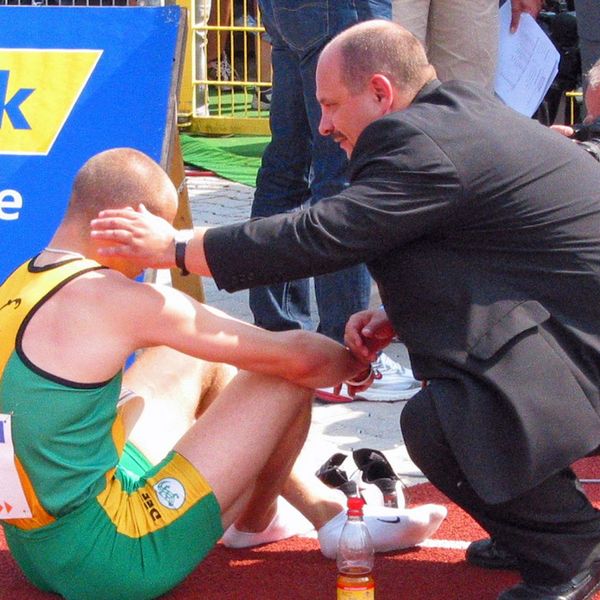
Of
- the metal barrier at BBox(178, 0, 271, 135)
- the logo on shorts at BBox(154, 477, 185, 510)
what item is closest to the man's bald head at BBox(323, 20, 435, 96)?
the logo on shorts at BBox(154, 477, 185, 510)

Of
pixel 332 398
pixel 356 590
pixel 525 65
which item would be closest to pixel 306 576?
pixel 356 590

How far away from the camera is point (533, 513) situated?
3.08m

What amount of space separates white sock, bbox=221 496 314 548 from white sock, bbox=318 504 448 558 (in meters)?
0.17

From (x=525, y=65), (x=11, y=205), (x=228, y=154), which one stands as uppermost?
(x=525, y=65)

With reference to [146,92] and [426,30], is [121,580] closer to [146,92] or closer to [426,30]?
[146,92]

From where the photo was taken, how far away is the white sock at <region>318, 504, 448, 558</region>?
3.60 meters

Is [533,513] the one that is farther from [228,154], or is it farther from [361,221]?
[228,154]

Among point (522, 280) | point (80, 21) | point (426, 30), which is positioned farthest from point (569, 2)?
point (522, 280)

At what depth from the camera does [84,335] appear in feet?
10.0

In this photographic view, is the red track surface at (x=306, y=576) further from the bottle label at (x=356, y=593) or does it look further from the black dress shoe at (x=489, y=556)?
the bottle label at (x=356, y=593)

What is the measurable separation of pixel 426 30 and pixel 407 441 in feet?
9.54

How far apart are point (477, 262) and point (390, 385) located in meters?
2.21

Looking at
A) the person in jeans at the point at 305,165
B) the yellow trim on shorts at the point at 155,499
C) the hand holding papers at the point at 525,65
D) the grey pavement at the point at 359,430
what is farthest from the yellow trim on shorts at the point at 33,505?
the hand holding papers at the point at 525,65

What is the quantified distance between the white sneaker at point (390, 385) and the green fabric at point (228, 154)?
4.80 m
